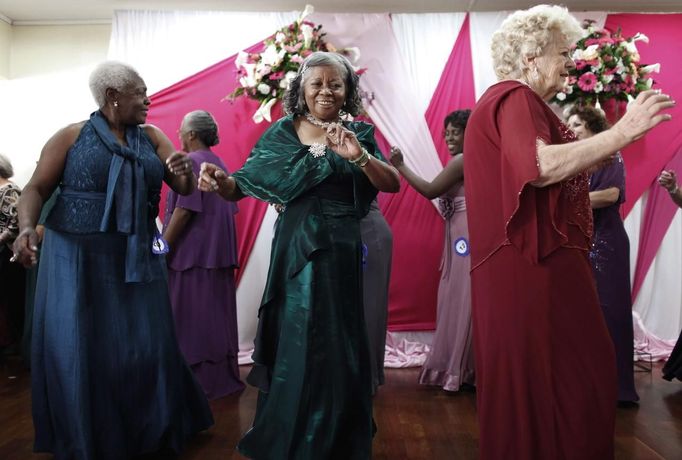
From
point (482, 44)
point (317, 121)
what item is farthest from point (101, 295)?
point (482, 44)

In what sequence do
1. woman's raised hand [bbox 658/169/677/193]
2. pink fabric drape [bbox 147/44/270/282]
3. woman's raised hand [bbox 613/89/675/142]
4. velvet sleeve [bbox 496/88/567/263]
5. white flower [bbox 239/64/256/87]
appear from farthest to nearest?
pink fabric drape [bbox 147/44/270/282] → white flower [bbox 239/64/256/87] → woman's raised hand [bbox 658/169/677/193] → velvet sleeve [bbox 496/88/567/263] → woman's raised hand [bbox 613/89/675/142]

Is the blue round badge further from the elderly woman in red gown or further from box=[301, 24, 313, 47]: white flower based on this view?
the elderly woman in red gown

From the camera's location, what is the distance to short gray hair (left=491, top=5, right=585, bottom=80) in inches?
75.7

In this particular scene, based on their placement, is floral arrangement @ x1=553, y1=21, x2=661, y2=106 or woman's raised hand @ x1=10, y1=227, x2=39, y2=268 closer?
woman's raised hand @ x1=10, y1=227, x2=39, y2=268

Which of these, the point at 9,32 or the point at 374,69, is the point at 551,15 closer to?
the point at 374,69

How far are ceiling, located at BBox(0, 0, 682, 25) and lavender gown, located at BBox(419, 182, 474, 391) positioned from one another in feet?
5.85

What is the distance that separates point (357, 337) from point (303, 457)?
0.48 meters

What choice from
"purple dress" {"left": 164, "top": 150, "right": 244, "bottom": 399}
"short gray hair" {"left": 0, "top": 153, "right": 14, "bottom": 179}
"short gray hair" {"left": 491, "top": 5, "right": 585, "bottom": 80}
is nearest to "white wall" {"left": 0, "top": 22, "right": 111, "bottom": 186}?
"short gray hair" {"left": 0, "top": 153, "right": 14, "bottom": 179}

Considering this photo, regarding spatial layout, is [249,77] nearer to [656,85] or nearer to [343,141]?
[343,141]

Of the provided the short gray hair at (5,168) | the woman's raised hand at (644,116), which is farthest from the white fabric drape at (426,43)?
the woman's raised hand at (644,116)

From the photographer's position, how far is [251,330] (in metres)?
5.16

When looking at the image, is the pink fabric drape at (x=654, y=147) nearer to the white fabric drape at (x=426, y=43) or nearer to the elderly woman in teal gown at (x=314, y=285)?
the white fabric drape at (x=426, y=43)

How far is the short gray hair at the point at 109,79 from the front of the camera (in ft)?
8.80

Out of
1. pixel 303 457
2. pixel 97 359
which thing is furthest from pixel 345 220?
pixel 97 359
